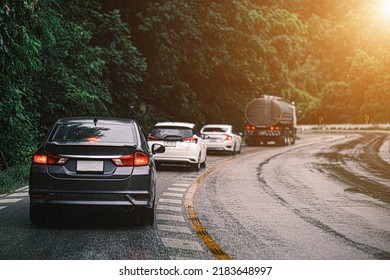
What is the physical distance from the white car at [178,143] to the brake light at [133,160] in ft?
34.9

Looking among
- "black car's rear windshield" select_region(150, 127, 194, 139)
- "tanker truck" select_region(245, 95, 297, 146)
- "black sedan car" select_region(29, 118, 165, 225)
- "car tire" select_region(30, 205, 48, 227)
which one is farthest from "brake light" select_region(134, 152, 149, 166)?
"tanker truck" select_region(245, 95, 297, 146)

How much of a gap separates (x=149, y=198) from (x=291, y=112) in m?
38.4

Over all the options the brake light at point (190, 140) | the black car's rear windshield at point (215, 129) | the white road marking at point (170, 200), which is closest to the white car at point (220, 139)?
the black car's rear windshield at point (215, 129)

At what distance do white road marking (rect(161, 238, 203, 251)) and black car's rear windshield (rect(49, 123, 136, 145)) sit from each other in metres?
1.63

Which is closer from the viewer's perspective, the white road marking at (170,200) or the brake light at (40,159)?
the brake light at (40,159)

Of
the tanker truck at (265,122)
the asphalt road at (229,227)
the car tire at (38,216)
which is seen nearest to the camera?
the asphalt road at (229,227)

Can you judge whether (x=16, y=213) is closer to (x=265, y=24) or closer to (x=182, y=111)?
(x=182, y=111)

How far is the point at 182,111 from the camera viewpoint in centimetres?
3534

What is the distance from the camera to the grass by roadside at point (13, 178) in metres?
13.6

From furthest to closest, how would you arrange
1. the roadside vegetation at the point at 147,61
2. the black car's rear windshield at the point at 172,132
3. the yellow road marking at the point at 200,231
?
the black car's rear windshield at the point at 172,132 → the roadside vegetation at the point at 147,61 → the yellow road marking at the point at 200,231

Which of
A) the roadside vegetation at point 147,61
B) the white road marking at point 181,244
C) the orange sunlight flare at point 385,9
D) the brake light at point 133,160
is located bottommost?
the white road marking at point 181,244

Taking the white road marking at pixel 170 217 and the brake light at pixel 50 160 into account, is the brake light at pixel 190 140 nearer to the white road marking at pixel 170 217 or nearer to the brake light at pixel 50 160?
the white road marking at pixel 170 217

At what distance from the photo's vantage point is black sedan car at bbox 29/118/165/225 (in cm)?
828

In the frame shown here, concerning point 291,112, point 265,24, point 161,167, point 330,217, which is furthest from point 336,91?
point 330,217
